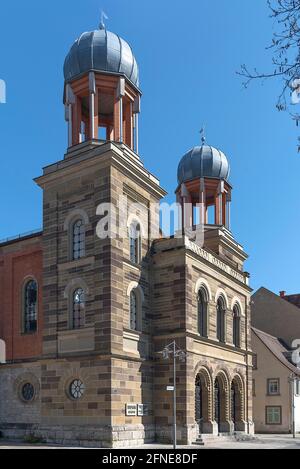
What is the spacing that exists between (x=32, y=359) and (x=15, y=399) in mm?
2423

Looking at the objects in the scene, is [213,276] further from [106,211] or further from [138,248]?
[106,211]

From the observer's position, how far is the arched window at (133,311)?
31.3m

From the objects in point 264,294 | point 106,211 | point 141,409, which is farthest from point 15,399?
point 264,294

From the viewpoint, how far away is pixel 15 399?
32000 millimetres

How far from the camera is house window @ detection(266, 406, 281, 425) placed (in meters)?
49.5

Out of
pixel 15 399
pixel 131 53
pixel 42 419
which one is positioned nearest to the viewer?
pixel 42 419

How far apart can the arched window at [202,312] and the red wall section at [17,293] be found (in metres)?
9.05

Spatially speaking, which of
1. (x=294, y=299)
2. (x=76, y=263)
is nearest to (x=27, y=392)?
Result: (x=76, y=263)

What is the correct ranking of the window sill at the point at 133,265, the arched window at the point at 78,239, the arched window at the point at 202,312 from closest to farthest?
the window sill at the point at 133,265 < the arched window at the point at 78,239 < the arched window at the point at 202,312

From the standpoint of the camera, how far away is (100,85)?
32.6 metres

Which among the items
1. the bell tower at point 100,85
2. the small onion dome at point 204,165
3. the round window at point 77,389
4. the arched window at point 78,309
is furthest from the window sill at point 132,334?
the small onion dome at point 204,165

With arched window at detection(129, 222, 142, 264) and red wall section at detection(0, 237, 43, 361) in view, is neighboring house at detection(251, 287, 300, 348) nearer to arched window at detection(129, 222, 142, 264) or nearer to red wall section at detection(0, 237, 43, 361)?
arched window at detection(129, 222, 142, 264)

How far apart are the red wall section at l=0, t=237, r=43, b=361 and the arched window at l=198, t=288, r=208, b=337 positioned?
9050 mm

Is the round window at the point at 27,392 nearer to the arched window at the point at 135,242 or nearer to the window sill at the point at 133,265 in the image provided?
the window sill at the point at 133,265
